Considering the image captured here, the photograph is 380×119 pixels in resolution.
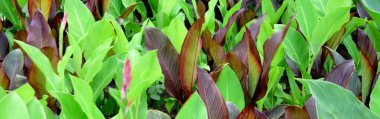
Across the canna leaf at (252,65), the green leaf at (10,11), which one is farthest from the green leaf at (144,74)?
the green leaf at (10,11)

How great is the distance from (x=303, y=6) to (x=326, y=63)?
305mm

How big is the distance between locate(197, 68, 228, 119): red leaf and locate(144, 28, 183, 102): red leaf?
30 cm

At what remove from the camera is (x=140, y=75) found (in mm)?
1388

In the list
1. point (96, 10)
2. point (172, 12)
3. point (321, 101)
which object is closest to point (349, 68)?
point (321, 101)

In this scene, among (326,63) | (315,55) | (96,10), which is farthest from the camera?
(96,10)

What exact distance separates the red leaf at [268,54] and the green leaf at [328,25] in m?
0.18

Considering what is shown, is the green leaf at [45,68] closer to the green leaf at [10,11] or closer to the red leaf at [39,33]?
the red leaf at [39,33]

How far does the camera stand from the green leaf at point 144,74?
4.27 feet

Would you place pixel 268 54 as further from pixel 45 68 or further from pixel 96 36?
pixel 45 68

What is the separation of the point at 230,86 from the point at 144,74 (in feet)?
1.16

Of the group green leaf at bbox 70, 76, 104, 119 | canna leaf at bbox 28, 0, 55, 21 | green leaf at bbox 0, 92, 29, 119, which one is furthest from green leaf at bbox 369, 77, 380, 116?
canna leaf at bbox 28, 0, 55, 21

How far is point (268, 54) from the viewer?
1793 millimetres

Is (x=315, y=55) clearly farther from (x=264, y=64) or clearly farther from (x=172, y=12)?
(x=172, y=12)

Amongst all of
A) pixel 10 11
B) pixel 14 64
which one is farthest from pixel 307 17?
pixel 10 11
